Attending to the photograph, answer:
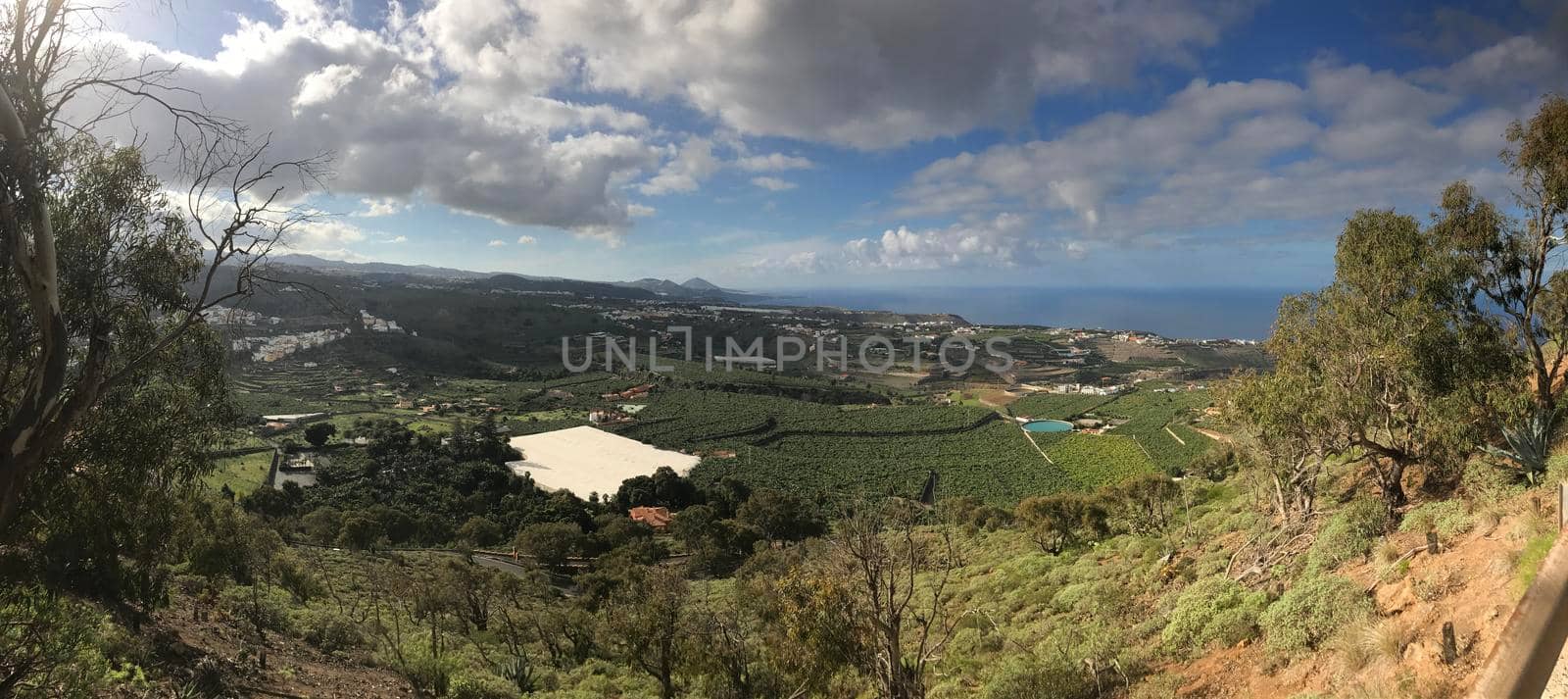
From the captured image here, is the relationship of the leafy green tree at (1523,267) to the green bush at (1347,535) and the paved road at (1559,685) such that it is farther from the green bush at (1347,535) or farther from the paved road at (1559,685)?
the paved road at (1559,685)

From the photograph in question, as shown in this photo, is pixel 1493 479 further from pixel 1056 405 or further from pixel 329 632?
pixel 1056 405

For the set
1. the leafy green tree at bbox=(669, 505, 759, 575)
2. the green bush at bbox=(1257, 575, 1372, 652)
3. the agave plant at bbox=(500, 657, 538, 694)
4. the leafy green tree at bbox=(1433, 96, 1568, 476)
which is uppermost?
the leafy green tree at bbox=(1433, 96, 1568, 476)

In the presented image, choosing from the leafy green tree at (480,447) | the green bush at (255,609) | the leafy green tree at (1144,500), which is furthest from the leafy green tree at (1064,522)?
the leafy green tree at (480,447)

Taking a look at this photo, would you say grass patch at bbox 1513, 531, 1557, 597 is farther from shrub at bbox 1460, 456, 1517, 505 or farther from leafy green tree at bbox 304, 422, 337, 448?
leafy green tree at bbox 304, 422, 337, 448

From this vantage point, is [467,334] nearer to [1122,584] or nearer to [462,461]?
[462,461]

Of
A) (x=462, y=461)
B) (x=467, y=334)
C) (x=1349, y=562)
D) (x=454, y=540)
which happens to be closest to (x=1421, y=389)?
(x=1349, y=562)

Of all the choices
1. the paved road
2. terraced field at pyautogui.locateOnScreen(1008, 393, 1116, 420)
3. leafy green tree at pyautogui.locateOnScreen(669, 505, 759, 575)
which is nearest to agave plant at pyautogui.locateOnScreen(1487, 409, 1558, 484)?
the paved road
